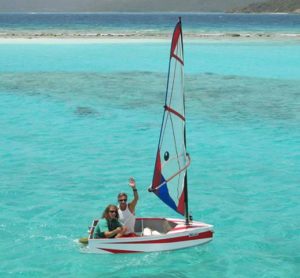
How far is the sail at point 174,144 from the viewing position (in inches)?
509

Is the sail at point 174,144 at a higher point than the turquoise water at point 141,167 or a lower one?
higher

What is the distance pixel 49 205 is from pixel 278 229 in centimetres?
656

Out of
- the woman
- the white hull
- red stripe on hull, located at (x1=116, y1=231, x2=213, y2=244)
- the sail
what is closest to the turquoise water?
the white hull

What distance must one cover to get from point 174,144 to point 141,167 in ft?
24.7

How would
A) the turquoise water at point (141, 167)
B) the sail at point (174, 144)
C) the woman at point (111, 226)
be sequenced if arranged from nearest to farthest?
1. the sail at point (174, 144)
2. the woman at point (111, 226)
3. the turquoise water at point (141, 167)

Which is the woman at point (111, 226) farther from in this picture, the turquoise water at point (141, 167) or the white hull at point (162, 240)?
the turquoise water at point (141, 167)

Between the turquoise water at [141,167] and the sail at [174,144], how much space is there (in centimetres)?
144

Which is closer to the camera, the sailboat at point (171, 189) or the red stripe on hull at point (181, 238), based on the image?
the sailboat at point (171, 189)

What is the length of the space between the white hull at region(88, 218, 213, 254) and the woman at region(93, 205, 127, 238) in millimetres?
154

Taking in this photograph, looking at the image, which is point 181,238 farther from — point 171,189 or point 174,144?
point 174,144

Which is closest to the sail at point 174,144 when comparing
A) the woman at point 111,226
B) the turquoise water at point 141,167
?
the woman at point 111,226

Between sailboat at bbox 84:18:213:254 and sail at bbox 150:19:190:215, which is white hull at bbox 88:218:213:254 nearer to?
sailboat at bbox 84:18:213:254

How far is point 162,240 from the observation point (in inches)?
526

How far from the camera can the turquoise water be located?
1348cm
